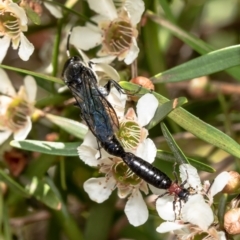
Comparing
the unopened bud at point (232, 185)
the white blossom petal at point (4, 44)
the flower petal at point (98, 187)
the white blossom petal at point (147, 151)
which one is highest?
the white blossom petal at point (4, 44)

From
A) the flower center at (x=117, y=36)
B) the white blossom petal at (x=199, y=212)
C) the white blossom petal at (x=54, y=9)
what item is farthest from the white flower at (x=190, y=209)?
the white blossom petal at (x=54, y=9)

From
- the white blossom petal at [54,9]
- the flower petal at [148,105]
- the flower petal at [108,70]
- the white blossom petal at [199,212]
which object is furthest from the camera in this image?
the white blossom petal at [54,9]

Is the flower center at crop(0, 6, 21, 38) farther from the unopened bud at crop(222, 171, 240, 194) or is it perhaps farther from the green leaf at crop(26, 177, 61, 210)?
the unopened bud at crop(222, 171, 240, 194)

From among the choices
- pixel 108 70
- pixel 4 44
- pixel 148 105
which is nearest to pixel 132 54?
pixel 108 70

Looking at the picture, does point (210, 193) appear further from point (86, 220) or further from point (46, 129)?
point (46, 129)

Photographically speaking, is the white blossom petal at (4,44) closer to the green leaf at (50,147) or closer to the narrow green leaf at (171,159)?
the green leaf at (50,147)

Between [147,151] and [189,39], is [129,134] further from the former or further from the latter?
[189,39]

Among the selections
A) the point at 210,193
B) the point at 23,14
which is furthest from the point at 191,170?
the point at 23,14
